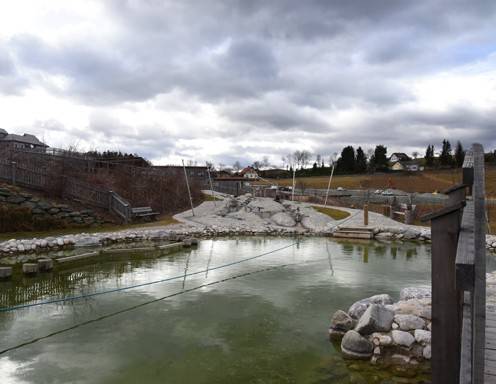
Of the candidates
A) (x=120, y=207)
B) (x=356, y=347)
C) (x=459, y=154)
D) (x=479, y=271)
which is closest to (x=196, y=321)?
(x=356, y=347)

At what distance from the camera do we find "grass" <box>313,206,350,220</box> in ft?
78.2

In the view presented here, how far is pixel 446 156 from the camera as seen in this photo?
220 ft

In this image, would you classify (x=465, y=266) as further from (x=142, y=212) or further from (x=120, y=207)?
(x=142, y=212)

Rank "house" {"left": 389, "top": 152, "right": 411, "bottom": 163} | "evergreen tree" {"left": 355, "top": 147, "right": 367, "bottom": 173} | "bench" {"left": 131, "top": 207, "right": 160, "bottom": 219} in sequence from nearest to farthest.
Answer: "bench" {"left": 131, "top": 207, "right": 160, "bottom": 219} < "evergreen tree" {"left": 355, "top": 147, "right": 367, "bottom": 173} < "house" {"left": 389, "top": 152, "right": 411, "bottom": 163}

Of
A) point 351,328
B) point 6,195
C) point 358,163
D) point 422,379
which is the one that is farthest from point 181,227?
point 358,163

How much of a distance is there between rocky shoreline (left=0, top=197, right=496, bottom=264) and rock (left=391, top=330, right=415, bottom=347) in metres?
11.8

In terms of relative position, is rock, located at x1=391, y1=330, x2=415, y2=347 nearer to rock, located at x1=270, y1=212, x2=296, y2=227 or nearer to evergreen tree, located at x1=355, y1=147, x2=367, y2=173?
rock, located at x1=270, y1=212, x2=296, y2=227

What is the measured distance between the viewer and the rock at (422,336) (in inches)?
231

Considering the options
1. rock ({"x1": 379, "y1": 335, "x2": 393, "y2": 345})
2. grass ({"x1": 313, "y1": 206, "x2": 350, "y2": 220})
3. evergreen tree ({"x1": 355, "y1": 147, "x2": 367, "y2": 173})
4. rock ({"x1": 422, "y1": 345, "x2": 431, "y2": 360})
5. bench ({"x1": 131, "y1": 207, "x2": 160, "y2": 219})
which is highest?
→ evergreen tree ({"x1": 355, "y1": 147, "x2": 367, "y2": 173})

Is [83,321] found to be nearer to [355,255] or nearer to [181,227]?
[355,255]

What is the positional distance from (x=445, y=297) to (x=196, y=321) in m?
4.94

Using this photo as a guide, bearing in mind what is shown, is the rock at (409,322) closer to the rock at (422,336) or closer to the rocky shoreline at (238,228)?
the rock at (422,336)

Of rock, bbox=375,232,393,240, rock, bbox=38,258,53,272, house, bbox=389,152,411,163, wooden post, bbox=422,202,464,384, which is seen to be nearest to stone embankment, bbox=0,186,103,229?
rock, bbox=38,258,53,272

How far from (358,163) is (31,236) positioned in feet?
211
